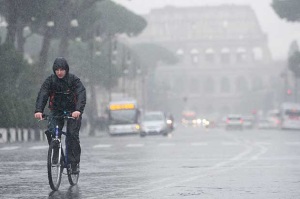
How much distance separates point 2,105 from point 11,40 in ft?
27.5

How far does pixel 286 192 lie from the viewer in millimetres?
12594

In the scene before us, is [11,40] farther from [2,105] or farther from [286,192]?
[286,192]

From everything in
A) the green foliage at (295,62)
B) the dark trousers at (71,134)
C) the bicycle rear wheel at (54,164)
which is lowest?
the bicycle rear wheel at (54,164)

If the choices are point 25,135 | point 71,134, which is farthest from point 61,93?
point 25,135

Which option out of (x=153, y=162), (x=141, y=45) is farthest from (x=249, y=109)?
(x=153, y=162)

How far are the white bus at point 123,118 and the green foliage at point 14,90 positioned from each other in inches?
570

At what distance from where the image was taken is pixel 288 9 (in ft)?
226

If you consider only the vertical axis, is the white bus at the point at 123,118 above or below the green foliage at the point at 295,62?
below

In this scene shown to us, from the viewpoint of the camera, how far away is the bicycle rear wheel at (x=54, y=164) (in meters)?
12.8

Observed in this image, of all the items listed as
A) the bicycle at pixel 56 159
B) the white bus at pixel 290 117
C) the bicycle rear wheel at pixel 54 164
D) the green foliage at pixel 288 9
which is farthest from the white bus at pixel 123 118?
the bicycle rear wheel at pixel 54 164

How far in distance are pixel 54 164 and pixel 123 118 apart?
171 feet

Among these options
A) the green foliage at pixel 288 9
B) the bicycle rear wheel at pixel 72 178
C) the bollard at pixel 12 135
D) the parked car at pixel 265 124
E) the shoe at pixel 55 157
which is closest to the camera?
the shoe at pixel 55 157

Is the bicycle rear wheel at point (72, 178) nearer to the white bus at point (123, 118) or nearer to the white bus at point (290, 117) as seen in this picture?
the white bus at point (123, 118)

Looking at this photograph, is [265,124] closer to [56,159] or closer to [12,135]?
[12,135]
